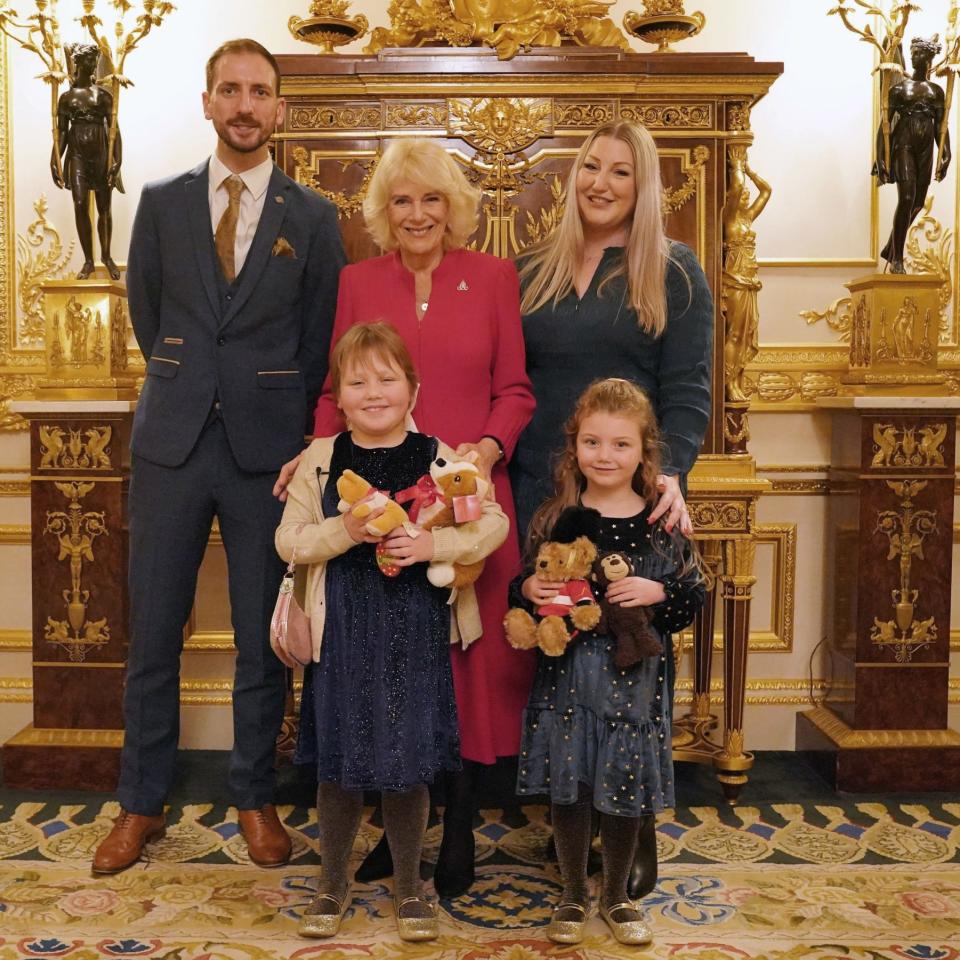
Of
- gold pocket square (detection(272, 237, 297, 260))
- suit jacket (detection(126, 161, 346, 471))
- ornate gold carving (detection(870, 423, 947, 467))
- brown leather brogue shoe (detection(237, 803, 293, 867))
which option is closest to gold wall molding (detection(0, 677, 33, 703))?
brown leather brogue shoe (detection(237, 803, 293, 867))

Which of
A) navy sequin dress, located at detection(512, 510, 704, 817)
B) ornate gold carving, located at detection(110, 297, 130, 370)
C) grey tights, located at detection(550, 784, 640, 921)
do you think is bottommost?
grey tights, located at detection(550, 784, 640, 921)

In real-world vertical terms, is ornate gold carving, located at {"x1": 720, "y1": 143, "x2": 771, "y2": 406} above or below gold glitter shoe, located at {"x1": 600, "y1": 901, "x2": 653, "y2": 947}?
above

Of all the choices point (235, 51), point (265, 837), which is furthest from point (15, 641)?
point (235, 51)

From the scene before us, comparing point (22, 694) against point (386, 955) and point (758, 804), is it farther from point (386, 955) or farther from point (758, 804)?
point (758, 804)

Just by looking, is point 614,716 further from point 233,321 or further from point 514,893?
point 233,321

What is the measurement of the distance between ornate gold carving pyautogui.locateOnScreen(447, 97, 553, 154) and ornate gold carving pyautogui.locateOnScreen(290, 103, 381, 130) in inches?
9.0

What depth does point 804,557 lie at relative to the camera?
3.87m

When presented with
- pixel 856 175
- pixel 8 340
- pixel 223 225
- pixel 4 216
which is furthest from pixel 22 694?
pixel 856 175

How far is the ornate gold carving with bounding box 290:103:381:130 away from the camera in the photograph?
325 cm

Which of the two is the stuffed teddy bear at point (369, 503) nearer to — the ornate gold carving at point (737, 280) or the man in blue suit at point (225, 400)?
the man in blue suit at point (225, 400)

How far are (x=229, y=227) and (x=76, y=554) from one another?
125 cm

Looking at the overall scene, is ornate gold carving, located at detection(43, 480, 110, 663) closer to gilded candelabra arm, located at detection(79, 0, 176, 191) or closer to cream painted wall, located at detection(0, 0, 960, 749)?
cream painted wall, located at detection(0, 0, 960, 749)

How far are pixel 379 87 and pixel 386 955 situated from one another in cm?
232

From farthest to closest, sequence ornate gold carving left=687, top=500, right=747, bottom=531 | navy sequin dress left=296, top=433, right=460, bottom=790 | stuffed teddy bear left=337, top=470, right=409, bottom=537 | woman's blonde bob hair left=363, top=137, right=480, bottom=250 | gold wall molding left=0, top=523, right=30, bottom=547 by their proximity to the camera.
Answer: gold wall molding left=0, top=523, right=30, bottom=547 < ornate gold carving left=687, top=500, right=747, bottom=531 < woman's blonde bob hair left=363, top=137, right=480, bottom=250 < navy sequin dress left=296, top=433, right=460, bottom=790 < stuffed teddy bear left=337, top=470, right=409, bottom=537
